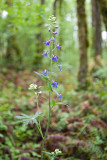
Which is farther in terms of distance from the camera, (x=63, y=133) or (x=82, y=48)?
(x=82, y=48)

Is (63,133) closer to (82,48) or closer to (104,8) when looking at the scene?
(104,8)

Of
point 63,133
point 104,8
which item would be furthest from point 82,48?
point 63,133

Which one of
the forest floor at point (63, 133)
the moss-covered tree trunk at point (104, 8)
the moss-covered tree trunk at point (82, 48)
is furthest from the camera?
the moss-covered tree trunk at point (82, 48)

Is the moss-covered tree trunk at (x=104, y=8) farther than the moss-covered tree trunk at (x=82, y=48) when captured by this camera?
No

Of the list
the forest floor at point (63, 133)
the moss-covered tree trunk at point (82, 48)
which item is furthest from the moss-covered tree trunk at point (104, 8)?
the moss-covered tree trunk at point (82, 48)

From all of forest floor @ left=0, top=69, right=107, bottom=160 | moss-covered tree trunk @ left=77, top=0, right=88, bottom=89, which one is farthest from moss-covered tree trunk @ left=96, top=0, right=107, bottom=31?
moss-covered tree trunk @ left=77, top=0, right=88, bottom=89

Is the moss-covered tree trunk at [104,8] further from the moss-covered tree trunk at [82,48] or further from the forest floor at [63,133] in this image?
the moss-covered tree trunk at [82,48]

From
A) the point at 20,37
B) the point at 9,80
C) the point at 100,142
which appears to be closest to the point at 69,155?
the point at 100,142

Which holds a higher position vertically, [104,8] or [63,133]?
[104,8]

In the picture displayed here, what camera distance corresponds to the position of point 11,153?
2908 millimetres

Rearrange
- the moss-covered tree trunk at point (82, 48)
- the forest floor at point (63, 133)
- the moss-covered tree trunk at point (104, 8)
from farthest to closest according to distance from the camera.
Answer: the moss-covered tree trunk at point (82, 48), the moss-covered tree trunk at point (104, 8), the forest floor at point (63, 133)

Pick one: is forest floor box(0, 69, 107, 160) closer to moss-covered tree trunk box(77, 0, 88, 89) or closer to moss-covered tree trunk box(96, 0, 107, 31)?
moss-covered tree trunk box(77, 0, 88, 89)

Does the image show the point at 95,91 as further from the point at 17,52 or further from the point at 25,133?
the point at 17,52

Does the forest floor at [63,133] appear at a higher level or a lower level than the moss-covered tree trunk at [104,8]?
lower
